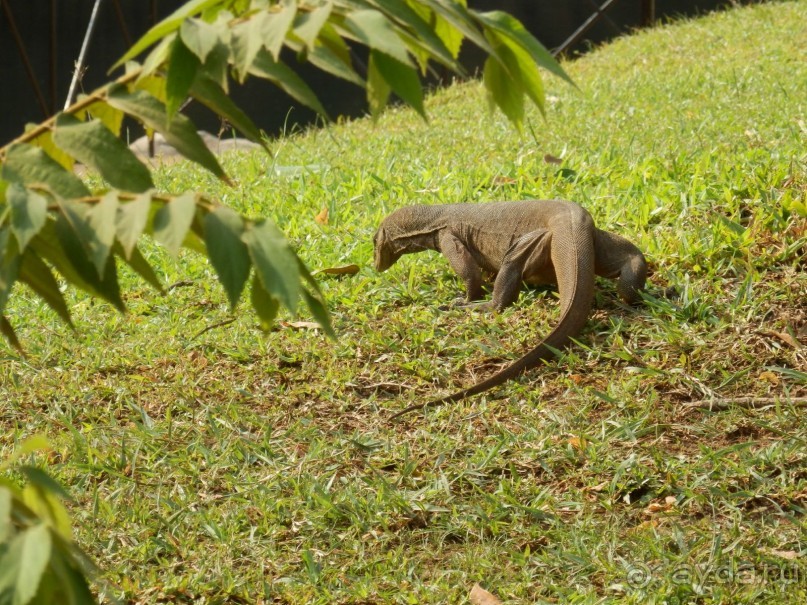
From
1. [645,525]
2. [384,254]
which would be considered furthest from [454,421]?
[384,254]

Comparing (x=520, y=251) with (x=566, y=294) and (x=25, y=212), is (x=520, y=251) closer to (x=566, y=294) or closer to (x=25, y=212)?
(x=566, y=294)

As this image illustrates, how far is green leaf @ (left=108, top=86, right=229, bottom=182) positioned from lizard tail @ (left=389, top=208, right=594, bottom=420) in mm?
2457

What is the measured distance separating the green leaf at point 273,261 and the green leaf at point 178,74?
0.77ft

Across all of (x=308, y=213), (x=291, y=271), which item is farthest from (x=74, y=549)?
(x=308, y=213)

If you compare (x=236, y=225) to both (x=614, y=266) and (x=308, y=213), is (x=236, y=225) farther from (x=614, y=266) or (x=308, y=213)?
(x=308, y=213)

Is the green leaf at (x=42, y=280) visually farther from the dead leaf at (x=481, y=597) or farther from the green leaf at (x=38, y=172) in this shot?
the dead leaf at (x=481, y=597)

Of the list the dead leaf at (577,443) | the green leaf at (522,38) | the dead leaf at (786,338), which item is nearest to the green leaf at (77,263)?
the green leaf at (522,38)

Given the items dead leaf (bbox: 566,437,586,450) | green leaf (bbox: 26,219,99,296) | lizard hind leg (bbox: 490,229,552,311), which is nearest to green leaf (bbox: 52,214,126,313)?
green leaf (bbox: 26,219,99,296)

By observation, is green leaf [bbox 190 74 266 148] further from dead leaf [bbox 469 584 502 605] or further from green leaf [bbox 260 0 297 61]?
dead leaf [bbox 469 584 502 605]

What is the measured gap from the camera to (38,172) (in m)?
1.57

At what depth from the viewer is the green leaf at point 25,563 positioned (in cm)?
118

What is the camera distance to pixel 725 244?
473 centimetres

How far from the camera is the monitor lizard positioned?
437cm

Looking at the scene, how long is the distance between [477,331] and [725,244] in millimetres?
1166
